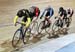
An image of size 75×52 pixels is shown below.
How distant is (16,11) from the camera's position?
5.05 feet

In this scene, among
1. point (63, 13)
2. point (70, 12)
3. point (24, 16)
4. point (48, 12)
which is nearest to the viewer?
point (24, 16)

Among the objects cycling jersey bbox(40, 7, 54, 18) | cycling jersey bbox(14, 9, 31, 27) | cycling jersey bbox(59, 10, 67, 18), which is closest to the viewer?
cycling jersey bbox(14, 9, 31, 27)

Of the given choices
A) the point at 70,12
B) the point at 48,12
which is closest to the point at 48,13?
the point at 48,12

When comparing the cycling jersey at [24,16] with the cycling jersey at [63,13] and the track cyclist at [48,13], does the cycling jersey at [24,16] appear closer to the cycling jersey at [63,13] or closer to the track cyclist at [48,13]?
the track cyclist at [48,13]

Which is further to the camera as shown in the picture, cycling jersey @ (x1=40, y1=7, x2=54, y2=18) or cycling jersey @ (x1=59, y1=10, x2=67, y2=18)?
cycling jersey @ (x1=59, y1=10, x2=67, y2=18)

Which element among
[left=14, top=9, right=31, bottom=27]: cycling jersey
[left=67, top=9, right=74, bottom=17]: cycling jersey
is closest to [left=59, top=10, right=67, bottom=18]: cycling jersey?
[left=67, top=9, right=74, bottom=17]: cycling jersey

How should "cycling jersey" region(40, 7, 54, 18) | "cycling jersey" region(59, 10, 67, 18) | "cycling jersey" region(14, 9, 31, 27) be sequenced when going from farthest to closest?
1. "cycling jersey" region(59, 10, 67, 18)
2. "cycling jersey" region(40, 7, 54, 18)
3. "cycling jersey" region(14, 9, 31, 27)

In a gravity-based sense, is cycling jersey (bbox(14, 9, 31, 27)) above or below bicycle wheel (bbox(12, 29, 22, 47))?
above

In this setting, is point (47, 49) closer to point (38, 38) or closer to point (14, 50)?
point (38, 38)

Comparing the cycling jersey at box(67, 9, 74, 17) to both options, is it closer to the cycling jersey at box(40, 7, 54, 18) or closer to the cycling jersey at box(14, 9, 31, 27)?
the cycling jersey at box(40, 7, 54, 18)

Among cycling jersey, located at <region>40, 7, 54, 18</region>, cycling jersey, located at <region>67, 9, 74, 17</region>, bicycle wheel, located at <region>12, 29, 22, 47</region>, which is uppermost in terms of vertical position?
cycling jersey, located at <region>40, 7, 54, 18</region>

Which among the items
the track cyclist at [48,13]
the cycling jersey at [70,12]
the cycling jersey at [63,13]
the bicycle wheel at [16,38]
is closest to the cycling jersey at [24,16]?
the bicycle wheel at [16,38]

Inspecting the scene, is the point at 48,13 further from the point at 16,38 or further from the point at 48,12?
the point at 16,38

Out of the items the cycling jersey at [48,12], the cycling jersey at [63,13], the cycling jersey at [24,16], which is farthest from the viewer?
the cycling jersey at [63,13]
